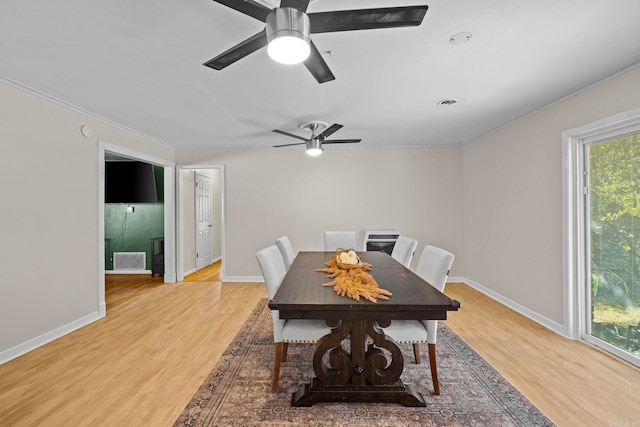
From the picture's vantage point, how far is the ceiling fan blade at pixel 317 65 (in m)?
1.57

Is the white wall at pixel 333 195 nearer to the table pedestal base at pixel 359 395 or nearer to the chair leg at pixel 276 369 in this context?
A: the chair leg at pixel 276 369

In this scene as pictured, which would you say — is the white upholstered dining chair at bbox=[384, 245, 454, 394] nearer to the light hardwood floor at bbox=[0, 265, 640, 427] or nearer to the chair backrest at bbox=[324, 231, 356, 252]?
the light hardwood floor at bbox=[0, 265, 640, 427]

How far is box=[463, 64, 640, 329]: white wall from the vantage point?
2.74m

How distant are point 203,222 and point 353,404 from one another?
206 inches

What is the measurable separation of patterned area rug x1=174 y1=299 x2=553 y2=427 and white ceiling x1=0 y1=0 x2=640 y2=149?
2388 mm

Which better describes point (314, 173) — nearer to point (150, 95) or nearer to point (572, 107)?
point (150, 95)

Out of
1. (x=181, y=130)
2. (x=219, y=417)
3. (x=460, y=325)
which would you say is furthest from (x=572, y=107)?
(x=181, y=130)

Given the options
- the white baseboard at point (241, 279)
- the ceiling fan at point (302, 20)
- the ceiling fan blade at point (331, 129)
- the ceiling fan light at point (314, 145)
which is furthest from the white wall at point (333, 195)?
the ceiling fan at point (302, 20)

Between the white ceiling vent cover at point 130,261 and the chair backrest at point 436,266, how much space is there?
5468 mm

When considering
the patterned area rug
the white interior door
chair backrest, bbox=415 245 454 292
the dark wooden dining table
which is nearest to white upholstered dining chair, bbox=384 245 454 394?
chair backrest, bbox=415 245 454 292

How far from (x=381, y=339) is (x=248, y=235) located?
375 cm

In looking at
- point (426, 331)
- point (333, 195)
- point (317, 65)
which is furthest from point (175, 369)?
point (333, 195)

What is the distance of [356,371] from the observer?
1950 millimetres

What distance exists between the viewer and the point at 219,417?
1.81 m
